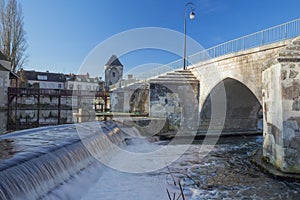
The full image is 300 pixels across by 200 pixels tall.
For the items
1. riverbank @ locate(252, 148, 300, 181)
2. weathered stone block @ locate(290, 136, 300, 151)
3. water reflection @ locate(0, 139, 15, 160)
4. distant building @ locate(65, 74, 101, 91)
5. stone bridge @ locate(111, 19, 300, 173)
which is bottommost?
riverbank @ locate(252, 148, 300, 181)

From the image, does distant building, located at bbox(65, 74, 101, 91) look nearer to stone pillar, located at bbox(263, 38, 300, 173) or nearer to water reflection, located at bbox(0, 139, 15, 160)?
water reflection, located at bbox(0, 139, 15, 160)

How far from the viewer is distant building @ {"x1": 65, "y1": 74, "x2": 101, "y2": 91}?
172 ft

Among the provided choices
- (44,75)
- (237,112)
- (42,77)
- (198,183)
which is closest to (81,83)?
(44,75)

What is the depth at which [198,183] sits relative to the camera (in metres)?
5.69

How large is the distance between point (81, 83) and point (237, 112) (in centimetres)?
4632

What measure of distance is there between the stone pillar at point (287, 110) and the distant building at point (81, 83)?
4656 centimetres

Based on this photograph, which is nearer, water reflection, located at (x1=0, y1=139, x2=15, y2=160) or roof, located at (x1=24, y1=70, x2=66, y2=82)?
water reflection, located at (x1=0, y1=139, x2=15, y2=160)

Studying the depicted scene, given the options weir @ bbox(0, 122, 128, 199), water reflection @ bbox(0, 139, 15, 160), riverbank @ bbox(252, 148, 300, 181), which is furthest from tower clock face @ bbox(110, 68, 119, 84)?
riverbank @ bbox(252, 148, 300, 181)

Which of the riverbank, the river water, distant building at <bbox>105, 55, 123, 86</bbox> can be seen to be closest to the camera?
the river water

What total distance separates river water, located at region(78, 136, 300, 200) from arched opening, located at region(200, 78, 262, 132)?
6.82 metres

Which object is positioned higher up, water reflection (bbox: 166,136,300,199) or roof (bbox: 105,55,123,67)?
roof (bbox: 105,55,123,67)

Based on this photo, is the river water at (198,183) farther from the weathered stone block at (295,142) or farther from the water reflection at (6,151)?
the water reflection at (6,151)

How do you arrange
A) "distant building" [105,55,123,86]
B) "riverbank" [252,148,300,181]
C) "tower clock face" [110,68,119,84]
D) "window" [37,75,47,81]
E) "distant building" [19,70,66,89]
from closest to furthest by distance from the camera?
"riverbank" [252,148,300,181], "distant building" [19,70,66,89], "window" [37,75,47,81], "distant building" [105,55,123,86], "tower clock face" [110,68,119,84]

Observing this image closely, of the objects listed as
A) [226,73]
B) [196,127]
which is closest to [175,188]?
[226,73]
